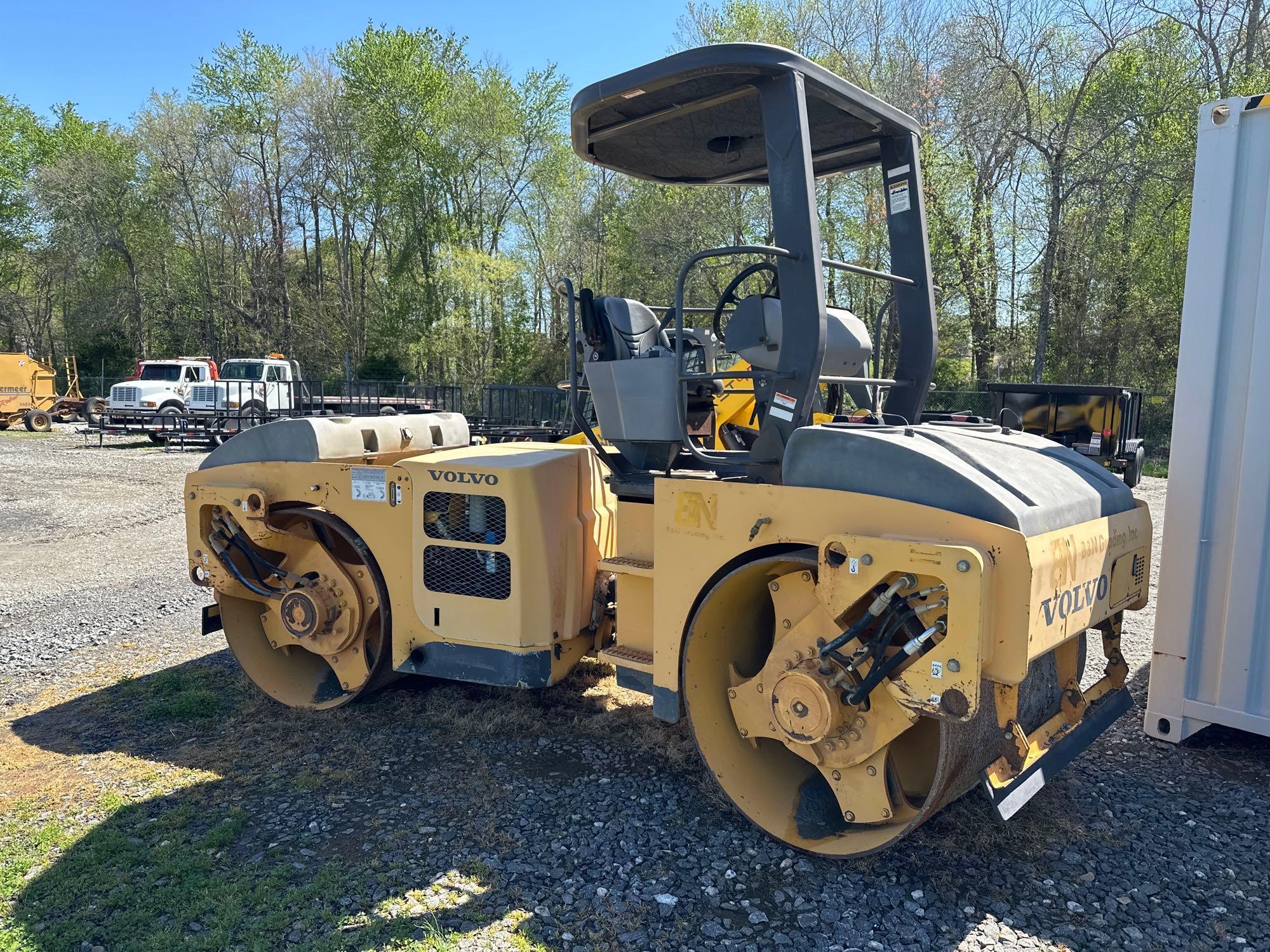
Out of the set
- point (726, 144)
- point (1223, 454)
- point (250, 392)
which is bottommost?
point (250, 392)

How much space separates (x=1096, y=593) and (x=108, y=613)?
6.74m

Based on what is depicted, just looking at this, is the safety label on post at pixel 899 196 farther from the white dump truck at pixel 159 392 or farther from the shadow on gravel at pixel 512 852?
the white dump truck at pixel 159 392

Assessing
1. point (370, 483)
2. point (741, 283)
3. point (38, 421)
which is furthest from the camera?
point (38, 421)

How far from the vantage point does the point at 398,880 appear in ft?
10.4

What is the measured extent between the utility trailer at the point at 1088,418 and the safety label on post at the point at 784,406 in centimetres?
1230

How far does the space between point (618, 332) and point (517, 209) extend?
105ft

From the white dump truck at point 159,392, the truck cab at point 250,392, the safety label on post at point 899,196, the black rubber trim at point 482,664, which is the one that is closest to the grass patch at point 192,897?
the black rubber trim at point 482,664

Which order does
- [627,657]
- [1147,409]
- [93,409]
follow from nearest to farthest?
[627,657], [1147,409], [93,409]

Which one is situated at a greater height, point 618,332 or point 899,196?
point 899,196

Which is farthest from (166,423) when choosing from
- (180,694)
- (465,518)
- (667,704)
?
(667,704)

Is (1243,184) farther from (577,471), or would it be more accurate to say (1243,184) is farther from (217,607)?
(217,607)

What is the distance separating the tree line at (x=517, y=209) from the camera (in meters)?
22.5

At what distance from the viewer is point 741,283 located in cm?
414

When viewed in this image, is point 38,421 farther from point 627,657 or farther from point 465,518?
point 627,657
